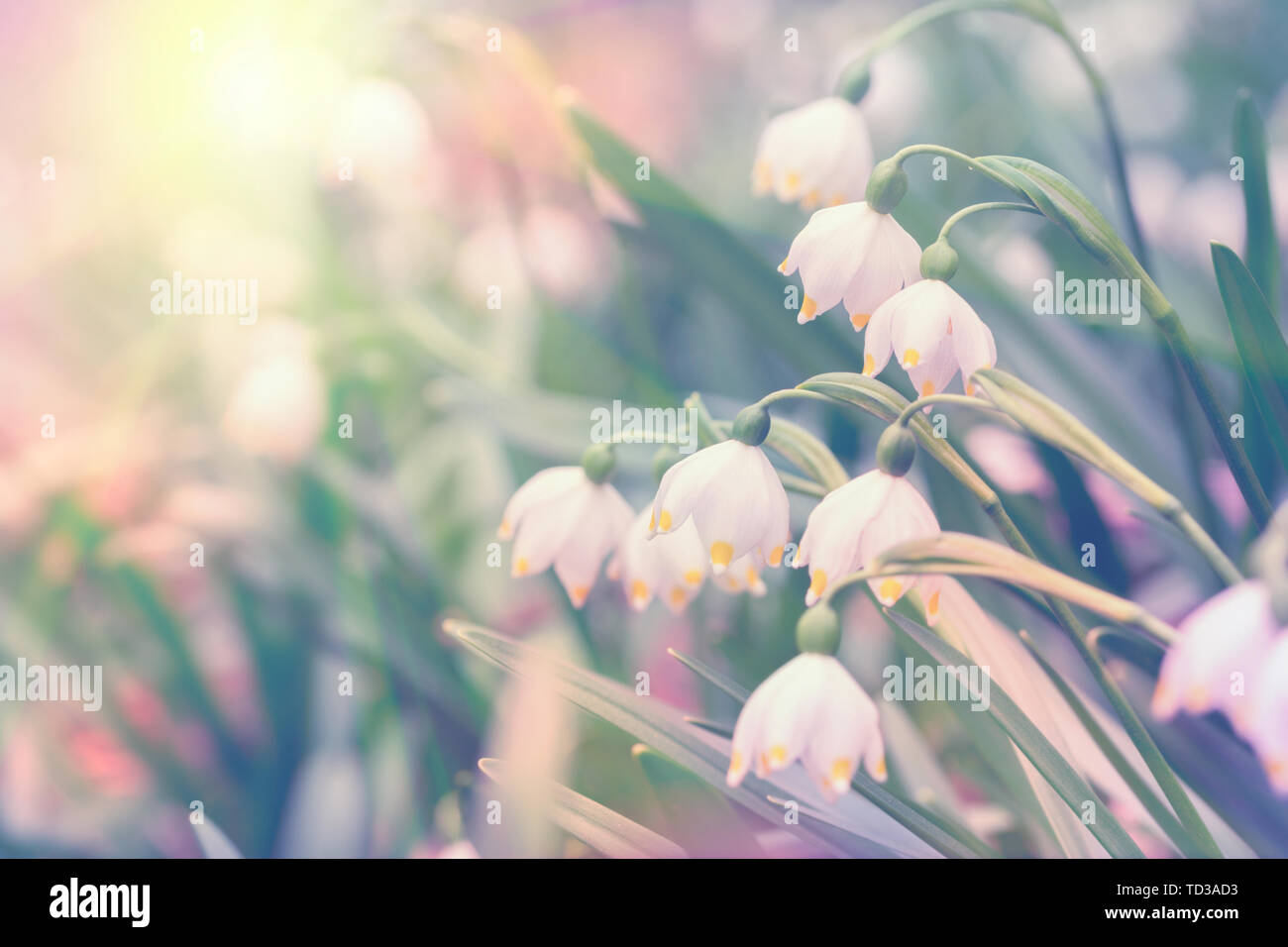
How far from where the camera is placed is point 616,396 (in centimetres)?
75

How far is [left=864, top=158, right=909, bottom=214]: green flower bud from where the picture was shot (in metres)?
0.41

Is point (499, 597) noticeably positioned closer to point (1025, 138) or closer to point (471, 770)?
point (471, 770)

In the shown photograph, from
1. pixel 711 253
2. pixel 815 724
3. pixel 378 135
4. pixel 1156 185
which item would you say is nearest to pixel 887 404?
pixel 815 724

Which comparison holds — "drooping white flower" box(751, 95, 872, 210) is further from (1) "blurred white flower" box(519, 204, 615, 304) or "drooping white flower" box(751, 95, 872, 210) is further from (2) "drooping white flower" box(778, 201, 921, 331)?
(1) "blurred white flower" box(519, 204, 615, 304)

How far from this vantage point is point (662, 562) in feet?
1.62

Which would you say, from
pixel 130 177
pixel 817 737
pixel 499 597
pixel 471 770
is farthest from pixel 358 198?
pixel 817 737

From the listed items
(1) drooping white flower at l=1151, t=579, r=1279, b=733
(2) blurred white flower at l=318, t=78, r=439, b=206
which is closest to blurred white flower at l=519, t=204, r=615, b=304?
(2) blurred white flower at l=318, t=78, r=439, b=206

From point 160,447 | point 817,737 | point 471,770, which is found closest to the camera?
point 817,737

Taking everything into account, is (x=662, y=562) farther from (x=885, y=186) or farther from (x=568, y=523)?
(x=885, y=186)

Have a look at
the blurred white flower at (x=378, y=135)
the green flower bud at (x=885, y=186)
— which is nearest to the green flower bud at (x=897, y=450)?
the green flower bud at (x=885, y=186)

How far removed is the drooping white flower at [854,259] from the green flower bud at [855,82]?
135mm

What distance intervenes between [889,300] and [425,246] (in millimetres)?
619

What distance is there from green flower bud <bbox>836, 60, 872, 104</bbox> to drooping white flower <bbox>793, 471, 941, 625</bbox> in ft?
0.85

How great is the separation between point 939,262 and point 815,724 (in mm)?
210
